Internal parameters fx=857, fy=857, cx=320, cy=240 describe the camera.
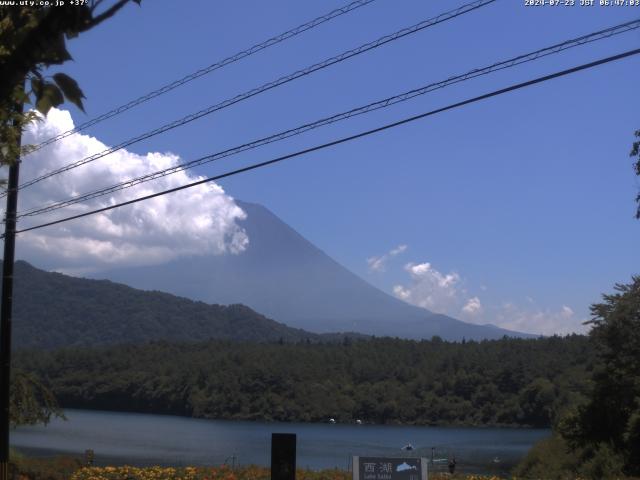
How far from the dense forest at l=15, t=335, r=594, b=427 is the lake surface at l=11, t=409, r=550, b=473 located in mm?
6973

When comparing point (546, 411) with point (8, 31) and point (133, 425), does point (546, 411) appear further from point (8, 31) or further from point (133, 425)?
point (8, 31)

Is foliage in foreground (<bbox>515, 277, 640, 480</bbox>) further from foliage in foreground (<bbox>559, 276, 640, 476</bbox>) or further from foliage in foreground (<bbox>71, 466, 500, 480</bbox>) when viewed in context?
foliage in foreground (<bbox>71, 466, 500, 480</bbox>)

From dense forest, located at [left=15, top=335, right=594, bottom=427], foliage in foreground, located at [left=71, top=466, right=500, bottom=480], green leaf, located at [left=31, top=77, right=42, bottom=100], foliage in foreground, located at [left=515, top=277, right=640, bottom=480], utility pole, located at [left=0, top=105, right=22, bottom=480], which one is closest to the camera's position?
green leaf, located at [left=31, top=77, right=42, bottom=100]

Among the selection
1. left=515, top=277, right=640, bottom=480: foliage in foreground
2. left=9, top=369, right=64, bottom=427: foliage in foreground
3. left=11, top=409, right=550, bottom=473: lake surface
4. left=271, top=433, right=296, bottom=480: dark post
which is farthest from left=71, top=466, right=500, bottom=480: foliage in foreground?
left=11, top=409, right=550, bottom=473: lake surface

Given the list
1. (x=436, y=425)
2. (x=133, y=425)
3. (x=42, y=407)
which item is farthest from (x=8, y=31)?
(x=436, y=425)

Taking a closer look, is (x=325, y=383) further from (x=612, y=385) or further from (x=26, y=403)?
(x=26, y=403)

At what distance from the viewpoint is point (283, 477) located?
1104cm

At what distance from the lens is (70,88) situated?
4.71m

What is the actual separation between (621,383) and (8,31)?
27.9m

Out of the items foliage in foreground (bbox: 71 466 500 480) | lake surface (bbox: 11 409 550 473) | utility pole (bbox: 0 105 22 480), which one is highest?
utility pole (bbox: 0 105 22 480)

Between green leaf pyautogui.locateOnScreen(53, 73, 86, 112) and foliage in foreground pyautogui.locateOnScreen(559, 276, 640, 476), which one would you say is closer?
green leaf pyautogui.locateOnScreen(53, 73, 86, 112)

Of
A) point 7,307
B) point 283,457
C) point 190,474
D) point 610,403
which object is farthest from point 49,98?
point 610,403

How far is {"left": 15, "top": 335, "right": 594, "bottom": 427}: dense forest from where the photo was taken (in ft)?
401

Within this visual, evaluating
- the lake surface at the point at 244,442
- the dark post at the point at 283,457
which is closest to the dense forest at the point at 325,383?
the lake surface at the point at 244,442
